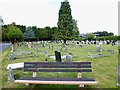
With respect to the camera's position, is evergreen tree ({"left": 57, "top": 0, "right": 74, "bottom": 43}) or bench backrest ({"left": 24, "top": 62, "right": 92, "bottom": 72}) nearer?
bench backrest ({"left": 24, "top": 62, "right": 92, "bottom": 72})

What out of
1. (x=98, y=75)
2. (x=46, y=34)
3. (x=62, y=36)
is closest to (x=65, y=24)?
(x=62, y=36)

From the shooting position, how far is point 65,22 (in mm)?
59062

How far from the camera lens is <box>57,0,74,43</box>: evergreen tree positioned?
58750 mm

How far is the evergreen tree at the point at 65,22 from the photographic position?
58750mm

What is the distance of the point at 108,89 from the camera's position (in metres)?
8.55

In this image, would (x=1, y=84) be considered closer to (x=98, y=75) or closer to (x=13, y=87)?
(x=13, y=87)

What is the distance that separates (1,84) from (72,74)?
3.27 metres

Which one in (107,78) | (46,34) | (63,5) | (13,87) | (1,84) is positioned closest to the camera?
(13,87)

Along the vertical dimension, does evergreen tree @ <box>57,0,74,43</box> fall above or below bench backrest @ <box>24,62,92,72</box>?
above

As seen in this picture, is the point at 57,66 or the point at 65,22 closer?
the point at 57,66

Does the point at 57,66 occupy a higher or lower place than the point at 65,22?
lower

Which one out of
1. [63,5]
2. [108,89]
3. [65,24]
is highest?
[63,5]

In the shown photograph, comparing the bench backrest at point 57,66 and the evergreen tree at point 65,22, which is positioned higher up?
the evergreen tree at point 65,22

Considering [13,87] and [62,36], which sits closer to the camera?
[13,87]
